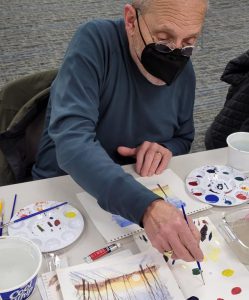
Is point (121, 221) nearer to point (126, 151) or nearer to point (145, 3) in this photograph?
point (126, 151)

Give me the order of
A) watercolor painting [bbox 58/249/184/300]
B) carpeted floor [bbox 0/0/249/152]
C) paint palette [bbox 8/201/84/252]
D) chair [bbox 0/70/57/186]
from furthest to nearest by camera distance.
→ carpeted floor [bbox 0/0/249/152], chair [bbox 0/70/57/186], paint palette [bbox 8/201/84/252], watercolor painting [bbox 58/249/184/300]

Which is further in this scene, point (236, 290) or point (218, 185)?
point (218, 185)

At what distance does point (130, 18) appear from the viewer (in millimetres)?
1215

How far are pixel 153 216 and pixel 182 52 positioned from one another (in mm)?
490

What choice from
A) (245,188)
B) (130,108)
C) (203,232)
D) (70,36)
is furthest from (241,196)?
(70,36)

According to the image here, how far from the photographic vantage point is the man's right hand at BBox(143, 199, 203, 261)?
90 cm

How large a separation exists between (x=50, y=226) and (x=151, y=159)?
36cm

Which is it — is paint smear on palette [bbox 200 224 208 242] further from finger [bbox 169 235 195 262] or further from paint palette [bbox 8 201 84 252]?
paint palette [bbox 8 201 84 252]

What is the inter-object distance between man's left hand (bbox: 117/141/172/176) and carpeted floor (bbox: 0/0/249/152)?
1249mm

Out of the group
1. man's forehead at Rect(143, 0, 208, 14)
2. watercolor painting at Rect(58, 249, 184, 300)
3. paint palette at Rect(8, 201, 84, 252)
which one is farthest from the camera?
man's forehead at Rect(143, 0, 208, 14)

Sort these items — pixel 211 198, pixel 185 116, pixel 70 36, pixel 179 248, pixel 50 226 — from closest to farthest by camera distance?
pixel 179 248
pixel 50 226
pixel 211 198
pixel 185 116
pixel 70 36

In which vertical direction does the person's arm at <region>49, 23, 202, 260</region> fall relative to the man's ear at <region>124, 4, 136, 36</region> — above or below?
below

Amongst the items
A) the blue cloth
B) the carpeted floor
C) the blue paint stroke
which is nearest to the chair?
the blue cloth

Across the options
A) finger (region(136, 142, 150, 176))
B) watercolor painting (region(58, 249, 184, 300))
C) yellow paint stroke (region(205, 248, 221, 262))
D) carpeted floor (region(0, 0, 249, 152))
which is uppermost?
finger (region(136, 142, 150, 176))
